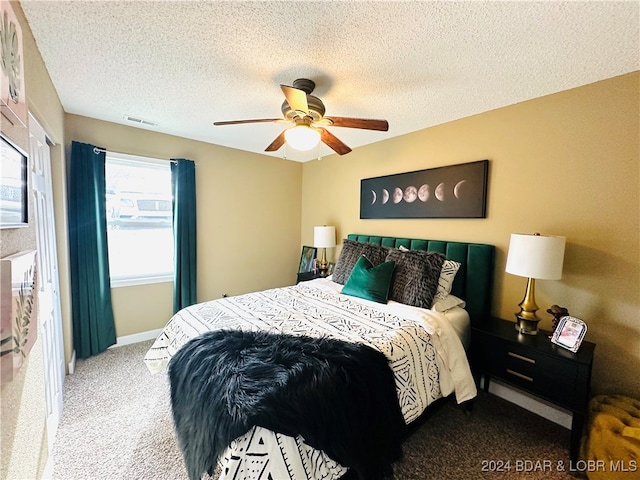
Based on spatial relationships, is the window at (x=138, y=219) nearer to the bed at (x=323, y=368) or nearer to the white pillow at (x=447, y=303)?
the bed at (x=323, y=368)

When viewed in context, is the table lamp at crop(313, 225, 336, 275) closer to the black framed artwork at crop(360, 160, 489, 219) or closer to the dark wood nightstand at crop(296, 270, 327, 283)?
the dark wood nightstand at crop(296, 270, 327, 283)

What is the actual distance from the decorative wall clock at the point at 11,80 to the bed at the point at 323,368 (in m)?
→ 1.23

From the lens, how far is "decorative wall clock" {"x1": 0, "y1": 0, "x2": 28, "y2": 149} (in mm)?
856

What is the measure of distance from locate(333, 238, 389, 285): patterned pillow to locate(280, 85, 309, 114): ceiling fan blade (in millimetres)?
1535

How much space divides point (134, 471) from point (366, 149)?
360 cm

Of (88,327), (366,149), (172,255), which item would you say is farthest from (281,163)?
(88,327)

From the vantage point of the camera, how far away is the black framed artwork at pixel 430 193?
8.14ft

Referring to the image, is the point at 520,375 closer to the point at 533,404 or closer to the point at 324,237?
the point at 533,404

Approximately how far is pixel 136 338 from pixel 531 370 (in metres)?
3.88

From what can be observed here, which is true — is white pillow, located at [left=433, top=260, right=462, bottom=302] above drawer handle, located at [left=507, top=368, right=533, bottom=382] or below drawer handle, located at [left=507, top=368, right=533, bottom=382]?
above

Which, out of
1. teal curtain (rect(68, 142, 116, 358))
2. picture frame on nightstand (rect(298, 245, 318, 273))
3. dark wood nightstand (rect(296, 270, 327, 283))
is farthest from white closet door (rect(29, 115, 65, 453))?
picture frame on nightstand (rect(298, 245, 318, 273))

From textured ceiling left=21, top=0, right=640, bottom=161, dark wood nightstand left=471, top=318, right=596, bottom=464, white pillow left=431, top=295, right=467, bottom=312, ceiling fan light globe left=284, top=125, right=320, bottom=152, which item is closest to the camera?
textured ceiling left=21, top=0, right=640, bottom=161

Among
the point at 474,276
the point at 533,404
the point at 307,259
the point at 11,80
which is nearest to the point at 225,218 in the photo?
the point at 307,259

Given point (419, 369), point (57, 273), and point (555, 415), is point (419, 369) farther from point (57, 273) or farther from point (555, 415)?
point (57, 273)
